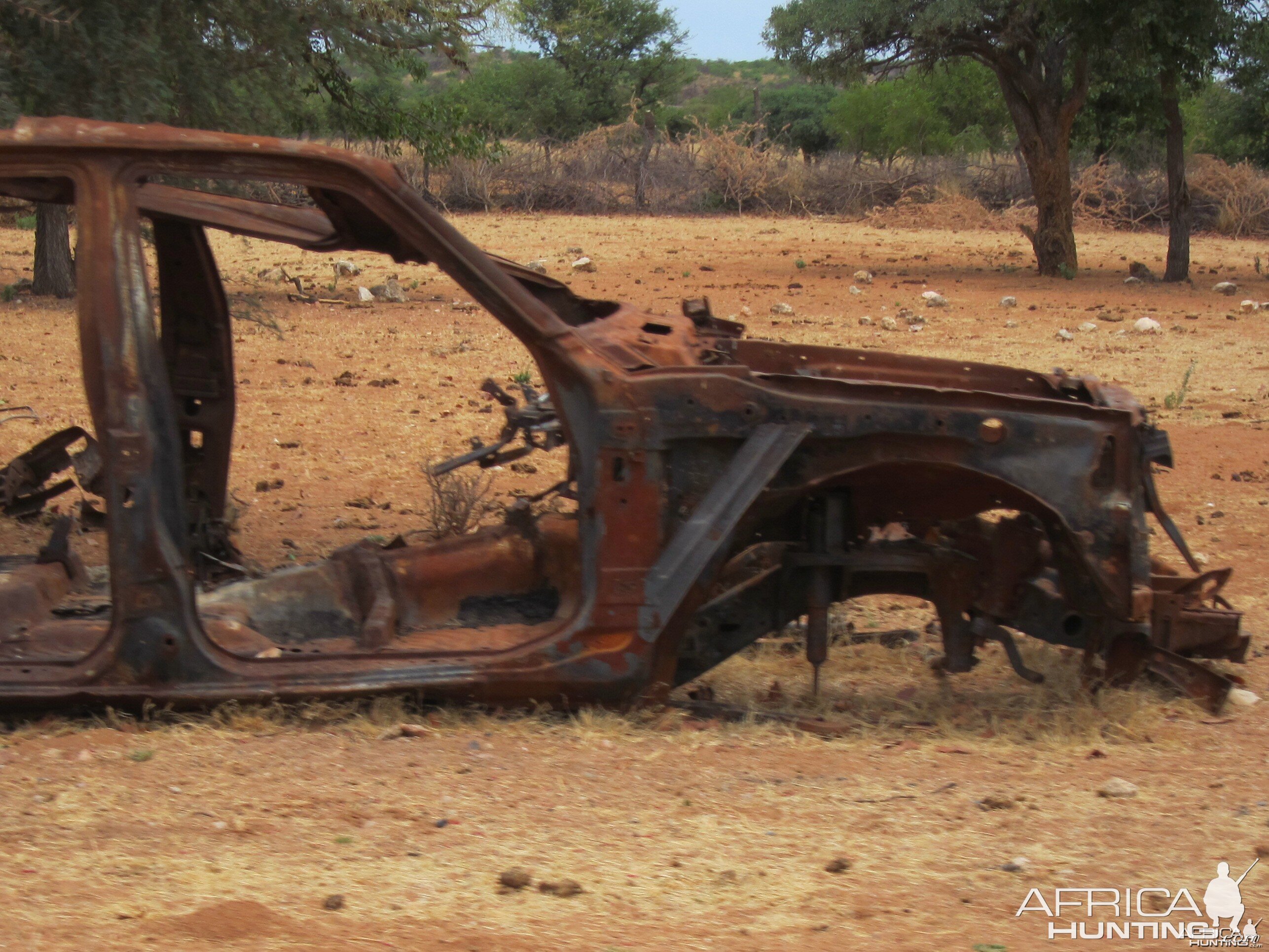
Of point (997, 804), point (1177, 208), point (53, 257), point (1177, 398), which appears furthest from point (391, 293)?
point (997, 804)

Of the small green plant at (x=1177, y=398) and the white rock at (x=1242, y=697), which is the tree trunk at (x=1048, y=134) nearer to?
the small green plant at (x=1177, y=398)

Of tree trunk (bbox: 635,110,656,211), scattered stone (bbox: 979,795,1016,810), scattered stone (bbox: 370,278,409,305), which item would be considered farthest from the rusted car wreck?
tree trunk (bbox: 635,110,656,211)

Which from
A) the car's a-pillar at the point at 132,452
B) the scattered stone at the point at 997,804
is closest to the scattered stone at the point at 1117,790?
the scattered stone at the point at 997,804

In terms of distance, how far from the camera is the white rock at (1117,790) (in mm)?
3330

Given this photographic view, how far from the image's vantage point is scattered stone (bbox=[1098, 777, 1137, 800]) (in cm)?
333

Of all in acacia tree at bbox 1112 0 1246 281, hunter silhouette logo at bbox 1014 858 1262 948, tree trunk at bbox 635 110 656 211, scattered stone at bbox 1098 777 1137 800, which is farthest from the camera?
tree trunk at bbox 635 110 656 211

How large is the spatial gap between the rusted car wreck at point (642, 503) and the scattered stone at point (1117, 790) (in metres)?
0.65

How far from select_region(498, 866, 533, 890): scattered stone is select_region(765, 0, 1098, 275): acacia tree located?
15.7 metres

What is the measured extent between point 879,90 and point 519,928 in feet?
124

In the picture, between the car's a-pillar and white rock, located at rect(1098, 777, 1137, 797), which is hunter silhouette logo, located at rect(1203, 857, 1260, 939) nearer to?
white rock, located at rect(1098, 777, 1137, 797)

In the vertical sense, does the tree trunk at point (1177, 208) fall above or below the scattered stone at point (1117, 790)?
above

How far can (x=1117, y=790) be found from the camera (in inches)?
131

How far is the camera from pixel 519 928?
260cm

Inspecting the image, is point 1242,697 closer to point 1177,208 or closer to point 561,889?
point 561,889
